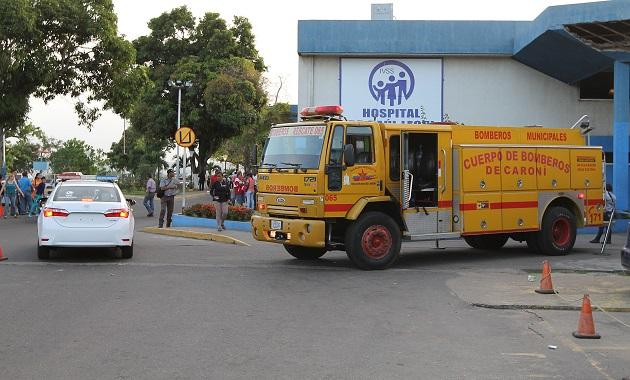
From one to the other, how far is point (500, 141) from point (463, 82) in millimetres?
9047

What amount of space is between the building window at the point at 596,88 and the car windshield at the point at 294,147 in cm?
1377

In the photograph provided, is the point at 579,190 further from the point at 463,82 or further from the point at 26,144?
the point at 26,144

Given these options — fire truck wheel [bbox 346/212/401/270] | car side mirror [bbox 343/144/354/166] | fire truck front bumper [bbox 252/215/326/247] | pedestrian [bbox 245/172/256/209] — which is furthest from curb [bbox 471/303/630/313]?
pedestrian [bbox 245/172/256/209]

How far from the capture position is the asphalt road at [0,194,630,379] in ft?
19.5

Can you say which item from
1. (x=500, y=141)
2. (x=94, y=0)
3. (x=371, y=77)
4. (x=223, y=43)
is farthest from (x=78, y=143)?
(x=500, y=141)

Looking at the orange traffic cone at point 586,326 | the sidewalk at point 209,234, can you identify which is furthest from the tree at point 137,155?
the orange traffic cone at point 586,326

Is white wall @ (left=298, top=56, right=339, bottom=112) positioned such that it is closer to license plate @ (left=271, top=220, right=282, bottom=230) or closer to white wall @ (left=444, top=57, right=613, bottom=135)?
white wall @ (left=444, top=57, right=613, bottom=135)

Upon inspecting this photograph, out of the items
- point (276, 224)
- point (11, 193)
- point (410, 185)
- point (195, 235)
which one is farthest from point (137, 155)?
point (410, 185)

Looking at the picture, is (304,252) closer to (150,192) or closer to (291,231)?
(291,231)

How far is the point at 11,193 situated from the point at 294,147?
16.9 m

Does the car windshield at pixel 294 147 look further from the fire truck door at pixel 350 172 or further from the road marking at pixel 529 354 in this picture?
the road marking at pixel 529 354

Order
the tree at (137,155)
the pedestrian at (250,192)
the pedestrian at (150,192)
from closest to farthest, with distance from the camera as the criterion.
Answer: the pedestrian at (150,192), the pedestrian at (250,192), the tree at (137,155)

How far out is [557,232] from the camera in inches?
571

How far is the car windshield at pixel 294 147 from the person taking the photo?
11805 mm
